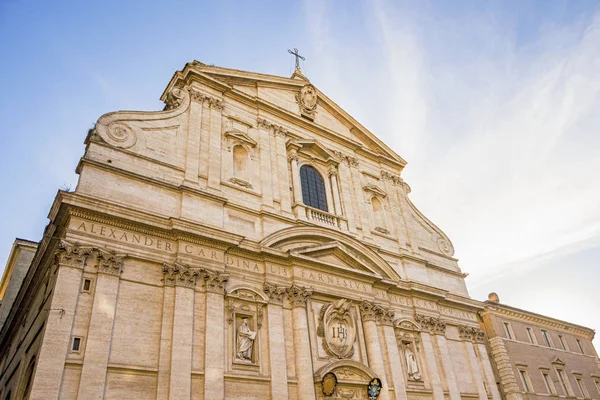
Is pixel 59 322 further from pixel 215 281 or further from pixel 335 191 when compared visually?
pixel 335 191

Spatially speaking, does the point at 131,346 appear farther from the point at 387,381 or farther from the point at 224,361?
the point at 387,381

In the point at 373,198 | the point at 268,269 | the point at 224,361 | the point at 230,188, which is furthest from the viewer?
the point at 373,198

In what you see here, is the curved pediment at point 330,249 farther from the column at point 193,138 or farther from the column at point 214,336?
the column at point 193,138

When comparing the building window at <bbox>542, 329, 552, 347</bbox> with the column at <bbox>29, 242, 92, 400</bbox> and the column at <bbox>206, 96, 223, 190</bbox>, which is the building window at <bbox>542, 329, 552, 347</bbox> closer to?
the column at <bbox>206, 96, 223, 190</bbox>

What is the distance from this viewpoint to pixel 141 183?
1452 cm

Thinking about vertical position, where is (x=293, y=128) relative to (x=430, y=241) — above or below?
above

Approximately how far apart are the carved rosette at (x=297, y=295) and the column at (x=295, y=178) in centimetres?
381

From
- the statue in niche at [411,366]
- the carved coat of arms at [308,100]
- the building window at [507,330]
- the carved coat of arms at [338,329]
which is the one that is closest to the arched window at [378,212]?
the carved coat of arms at [308,100]

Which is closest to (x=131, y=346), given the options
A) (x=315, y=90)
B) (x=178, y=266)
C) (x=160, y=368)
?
(x=160, y=368)

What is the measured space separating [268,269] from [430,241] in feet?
34.1

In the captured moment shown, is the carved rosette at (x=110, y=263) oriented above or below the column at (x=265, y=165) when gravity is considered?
below

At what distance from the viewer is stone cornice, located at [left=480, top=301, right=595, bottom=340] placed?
85.1 feet

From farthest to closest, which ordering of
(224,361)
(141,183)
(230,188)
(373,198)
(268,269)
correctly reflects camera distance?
(373,198) < (230,188) < (268,269) < (141,183) < (224,361)

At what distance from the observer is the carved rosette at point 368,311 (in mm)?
17094
